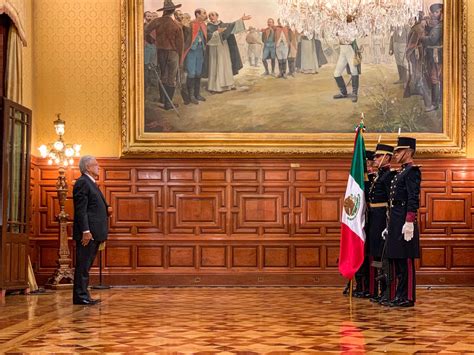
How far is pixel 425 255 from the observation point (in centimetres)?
1251

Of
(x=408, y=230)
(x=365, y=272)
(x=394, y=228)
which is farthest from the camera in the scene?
(x=365, y=272)

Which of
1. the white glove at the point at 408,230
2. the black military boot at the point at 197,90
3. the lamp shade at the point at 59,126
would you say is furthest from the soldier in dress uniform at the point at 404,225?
the lamp shade at the point at 59,126

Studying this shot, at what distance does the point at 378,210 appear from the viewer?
32.2 feet

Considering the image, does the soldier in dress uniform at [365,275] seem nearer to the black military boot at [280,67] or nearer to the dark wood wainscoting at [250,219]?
the dark wood wainscoting at [250,219]

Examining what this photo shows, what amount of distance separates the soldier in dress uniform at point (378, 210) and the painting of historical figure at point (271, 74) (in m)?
2.64

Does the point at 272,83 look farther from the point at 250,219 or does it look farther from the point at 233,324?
the point at 233,324

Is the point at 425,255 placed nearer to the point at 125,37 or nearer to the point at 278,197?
the point at 278,197

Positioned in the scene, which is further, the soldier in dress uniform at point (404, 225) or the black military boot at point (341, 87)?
the black military boot at point (341, 87)

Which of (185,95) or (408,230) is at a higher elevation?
(185,95)

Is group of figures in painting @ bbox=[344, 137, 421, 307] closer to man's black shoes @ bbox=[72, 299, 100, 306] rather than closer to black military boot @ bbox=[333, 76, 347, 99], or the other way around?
black military boot @ bbox=[333, 76, 347, 99]

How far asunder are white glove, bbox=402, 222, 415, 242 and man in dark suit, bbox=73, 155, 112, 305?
9.98 feet

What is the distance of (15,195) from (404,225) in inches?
187

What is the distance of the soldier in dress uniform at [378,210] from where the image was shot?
31.6 ft

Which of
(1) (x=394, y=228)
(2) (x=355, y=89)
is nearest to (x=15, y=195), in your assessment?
(1) (x=394, y=228)
